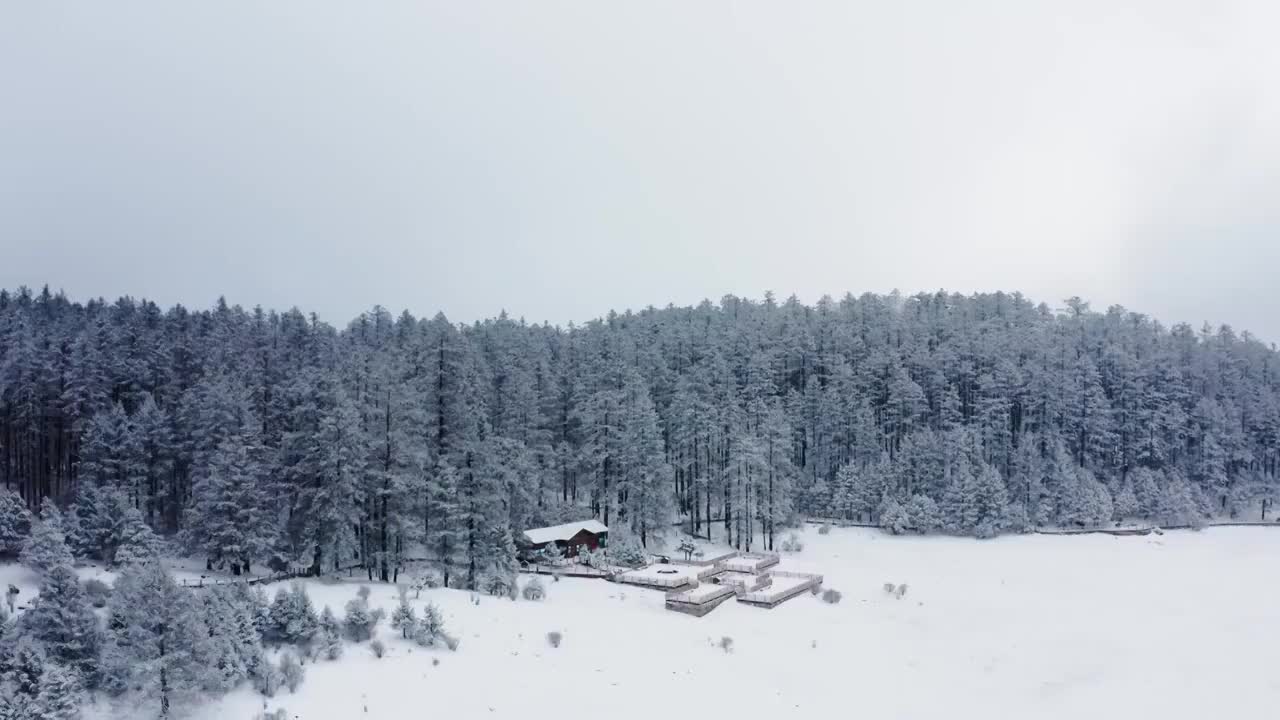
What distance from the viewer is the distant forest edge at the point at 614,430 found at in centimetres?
3778

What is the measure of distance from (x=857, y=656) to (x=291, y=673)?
21455 millimetres

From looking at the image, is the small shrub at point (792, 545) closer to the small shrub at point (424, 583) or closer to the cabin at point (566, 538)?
the cabin at point (566, 538)

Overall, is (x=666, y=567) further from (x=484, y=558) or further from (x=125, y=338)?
(x=125, y=338)

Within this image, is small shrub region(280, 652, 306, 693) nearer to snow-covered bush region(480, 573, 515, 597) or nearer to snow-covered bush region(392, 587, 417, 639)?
snow-covered bush region(392, 587, 417, 639)

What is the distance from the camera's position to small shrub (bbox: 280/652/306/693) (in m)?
24.0

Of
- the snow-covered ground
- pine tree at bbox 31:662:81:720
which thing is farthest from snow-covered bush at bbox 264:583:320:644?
pine tree at bbox 31:662:81:720

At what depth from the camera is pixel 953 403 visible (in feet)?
224

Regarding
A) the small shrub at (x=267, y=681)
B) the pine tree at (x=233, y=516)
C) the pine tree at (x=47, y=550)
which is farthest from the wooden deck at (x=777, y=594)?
the pine tree at (x=47, y=550)

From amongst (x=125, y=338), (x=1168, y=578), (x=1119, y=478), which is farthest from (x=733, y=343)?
(x=125, y=338)

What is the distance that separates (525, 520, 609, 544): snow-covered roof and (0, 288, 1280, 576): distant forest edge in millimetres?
1053

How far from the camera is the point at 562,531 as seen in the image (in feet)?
156

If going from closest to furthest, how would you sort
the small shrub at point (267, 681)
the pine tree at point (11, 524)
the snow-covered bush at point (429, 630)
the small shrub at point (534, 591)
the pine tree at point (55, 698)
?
1. the pine tree at point (55, 698)
2. the small shrub at point (267, 681)
3. the snow-covered bush at point (429, 630)
4. the pine tree at point (11, 524)
5. the small shrub at point (534, 591)

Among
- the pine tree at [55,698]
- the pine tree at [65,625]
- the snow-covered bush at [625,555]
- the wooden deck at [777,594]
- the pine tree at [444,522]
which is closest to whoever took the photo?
the pine tree at [55,698]

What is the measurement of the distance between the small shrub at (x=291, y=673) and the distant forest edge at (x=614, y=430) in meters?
11.3
